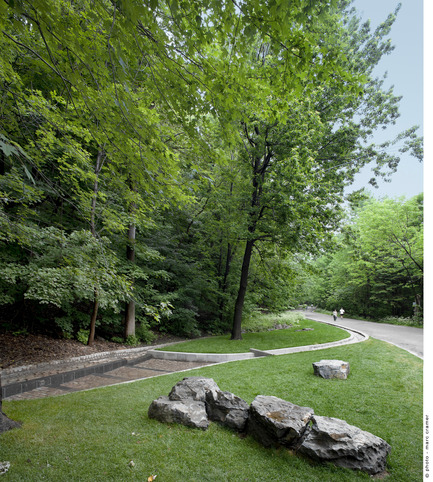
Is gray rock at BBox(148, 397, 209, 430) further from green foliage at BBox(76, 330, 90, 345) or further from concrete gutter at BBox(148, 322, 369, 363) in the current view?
green foliage at BBox(76, 330, 90, 345)

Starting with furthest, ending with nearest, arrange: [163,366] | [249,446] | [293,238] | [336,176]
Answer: [336,176] → [293,238] → [163,366] → [249,446]

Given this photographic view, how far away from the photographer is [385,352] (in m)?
9.09

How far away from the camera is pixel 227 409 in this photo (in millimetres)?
4074

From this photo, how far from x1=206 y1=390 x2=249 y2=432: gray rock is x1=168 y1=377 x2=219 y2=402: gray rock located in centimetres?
15

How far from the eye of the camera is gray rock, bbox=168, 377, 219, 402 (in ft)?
14.5

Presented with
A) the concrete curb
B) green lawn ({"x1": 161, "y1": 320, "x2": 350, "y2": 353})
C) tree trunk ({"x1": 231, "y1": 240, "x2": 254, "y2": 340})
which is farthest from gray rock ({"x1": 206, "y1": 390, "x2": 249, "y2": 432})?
tree trunk ({"x1": 231, "y1": 240, "x2": 254, "y2": 340})

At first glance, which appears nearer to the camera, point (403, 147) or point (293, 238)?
point (293, 238)

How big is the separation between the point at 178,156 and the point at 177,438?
5.17m

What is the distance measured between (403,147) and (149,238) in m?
11.4

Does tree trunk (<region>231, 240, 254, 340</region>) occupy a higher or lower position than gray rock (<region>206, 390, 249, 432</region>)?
higher

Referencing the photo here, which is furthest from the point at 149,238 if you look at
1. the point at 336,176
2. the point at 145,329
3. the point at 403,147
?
the point at 403,147

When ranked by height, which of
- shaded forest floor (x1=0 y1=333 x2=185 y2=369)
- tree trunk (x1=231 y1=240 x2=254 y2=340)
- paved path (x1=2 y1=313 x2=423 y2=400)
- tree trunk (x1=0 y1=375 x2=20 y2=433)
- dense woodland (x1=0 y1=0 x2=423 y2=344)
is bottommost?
paved path (x1=2 y1=313 x2=423 y2=400)

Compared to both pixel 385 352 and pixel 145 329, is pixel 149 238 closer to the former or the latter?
pixel 145 329

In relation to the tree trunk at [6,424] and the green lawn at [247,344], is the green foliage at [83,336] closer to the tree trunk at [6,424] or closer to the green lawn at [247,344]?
the green lawn at [247,344]
